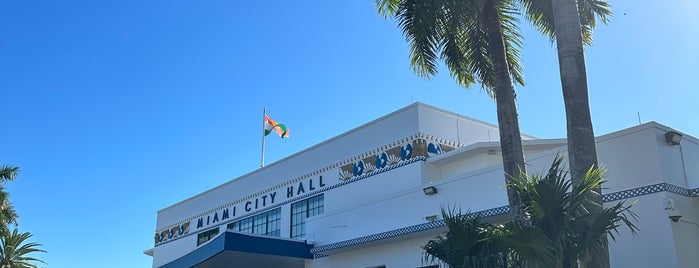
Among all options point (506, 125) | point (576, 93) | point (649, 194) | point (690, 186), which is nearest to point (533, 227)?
point (576, 93)

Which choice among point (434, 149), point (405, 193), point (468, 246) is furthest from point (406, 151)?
point (468, 246)

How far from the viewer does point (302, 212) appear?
82.0 feet

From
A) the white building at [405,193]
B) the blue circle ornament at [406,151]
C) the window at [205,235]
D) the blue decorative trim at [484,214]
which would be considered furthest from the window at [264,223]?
the blue circle ornament at [406,151]

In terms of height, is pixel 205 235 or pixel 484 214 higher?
pixel 205 235

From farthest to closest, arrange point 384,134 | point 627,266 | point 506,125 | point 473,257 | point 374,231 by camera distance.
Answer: point 384,134 → point 374,231 → point 627,266 → point 506,125 → point 473,257

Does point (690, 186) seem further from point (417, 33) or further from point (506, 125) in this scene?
point (417, 33)

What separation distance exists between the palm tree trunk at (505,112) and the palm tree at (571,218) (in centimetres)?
229

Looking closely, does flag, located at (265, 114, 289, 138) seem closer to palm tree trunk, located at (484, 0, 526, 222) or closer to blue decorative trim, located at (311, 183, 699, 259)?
blue decorative trim, located at (311, 183, 699, 259)

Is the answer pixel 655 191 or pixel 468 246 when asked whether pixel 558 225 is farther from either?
pixel 655 191

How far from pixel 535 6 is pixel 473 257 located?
21.0 ft

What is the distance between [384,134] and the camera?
2208 cm

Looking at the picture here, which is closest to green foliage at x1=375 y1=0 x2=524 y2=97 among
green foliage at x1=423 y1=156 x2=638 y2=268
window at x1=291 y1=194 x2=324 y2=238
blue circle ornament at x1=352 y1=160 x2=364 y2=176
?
green foliage at x1=423 y1=156 x2=638 y2=268

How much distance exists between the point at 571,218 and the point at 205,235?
24470mm

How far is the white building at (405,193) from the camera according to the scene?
13.3m
